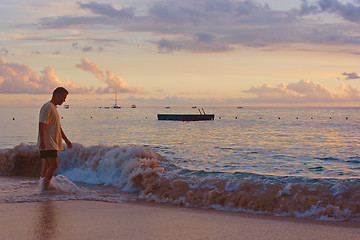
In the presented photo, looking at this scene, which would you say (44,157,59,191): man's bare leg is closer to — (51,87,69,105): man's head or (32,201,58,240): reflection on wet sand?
(32,201,58,240): reflection on wet sand

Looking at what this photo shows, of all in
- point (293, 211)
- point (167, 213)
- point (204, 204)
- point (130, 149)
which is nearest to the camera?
point (167, 213)

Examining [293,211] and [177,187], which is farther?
[177,187]

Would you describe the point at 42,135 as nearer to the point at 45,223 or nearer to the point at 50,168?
the point at 50,168

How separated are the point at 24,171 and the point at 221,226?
9.76 meters

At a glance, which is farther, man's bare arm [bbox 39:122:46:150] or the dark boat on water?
the dark boat on water

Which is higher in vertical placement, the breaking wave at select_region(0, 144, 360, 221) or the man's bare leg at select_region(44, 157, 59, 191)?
the man's bare leg at select_region(44, 157, 59, 191)

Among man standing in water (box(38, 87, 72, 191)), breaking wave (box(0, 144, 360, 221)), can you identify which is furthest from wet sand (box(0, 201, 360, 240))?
man standing in water (box(38, 87, 72, 191))

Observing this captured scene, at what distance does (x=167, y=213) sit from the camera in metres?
7.09

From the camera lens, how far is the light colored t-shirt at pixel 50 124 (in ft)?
26.0

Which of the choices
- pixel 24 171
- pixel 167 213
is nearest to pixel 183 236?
pixel 167 213

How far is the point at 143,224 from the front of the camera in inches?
239

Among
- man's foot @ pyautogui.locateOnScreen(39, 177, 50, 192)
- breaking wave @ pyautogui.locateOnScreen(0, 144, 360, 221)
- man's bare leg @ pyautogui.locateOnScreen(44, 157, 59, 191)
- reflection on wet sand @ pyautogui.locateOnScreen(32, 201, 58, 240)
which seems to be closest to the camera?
reflection on wet sand @ pyautogui.locateOnScreen(32, 201, 58, 240)

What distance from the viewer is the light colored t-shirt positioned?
26.0 ft

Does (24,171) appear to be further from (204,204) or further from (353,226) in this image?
(353,226)
